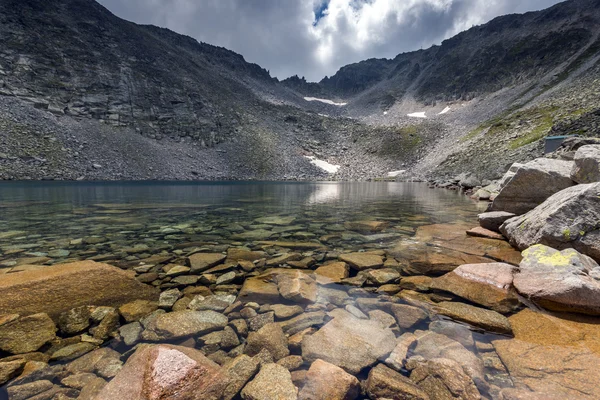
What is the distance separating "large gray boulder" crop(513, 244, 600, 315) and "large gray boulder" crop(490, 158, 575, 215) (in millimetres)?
5635

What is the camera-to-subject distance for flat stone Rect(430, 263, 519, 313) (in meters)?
4.31

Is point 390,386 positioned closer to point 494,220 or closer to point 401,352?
point 401,352

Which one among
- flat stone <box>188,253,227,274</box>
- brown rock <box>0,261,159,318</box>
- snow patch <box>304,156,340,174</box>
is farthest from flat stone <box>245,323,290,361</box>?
snow patch <box>304,156,340,174</box>

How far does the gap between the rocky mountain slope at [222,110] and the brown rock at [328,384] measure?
48.8 metres

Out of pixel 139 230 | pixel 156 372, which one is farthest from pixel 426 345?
pixel 139 230

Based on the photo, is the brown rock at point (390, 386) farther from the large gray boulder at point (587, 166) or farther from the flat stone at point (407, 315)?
the large gray boulder at point (587, 166)

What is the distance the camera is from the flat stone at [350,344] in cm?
306

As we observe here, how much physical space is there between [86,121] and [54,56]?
80.6 feet

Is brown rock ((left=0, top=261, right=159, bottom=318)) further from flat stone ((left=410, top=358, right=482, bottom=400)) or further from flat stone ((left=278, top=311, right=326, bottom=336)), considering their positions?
flat stone ((left=410, top=358, right=482, bottom=400))

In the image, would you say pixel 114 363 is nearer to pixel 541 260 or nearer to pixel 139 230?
pixel 541 260

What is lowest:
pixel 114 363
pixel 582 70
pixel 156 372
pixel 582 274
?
pixel 114 363

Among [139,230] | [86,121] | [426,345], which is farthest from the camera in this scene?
[86,121]

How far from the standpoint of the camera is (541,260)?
4.97 meters

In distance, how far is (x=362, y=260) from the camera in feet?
21.9
